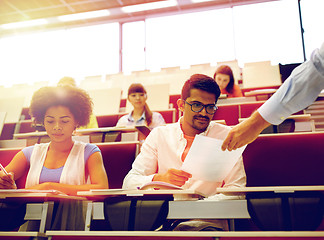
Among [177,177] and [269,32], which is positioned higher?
[269,32]

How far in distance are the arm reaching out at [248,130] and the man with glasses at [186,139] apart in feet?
1.63

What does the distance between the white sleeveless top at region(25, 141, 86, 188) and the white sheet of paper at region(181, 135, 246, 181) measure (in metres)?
0.54

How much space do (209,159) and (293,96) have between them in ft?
1.22

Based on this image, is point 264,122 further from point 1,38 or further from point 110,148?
point 1,38

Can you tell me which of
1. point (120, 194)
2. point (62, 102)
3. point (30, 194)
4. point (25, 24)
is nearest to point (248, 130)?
point (120, 194)

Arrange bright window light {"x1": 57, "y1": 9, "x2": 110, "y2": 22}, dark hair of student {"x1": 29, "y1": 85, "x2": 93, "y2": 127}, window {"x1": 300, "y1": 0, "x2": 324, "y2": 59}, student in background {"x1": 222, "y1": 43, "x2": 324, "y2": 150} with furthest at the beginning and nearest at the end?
bright window light {"x1": 57, "y1": 9, "x2": 110, "y2": 22}
window {"x1": 300, "y1": 0, "x2": 324, "y2": 59}
dark hair of student {"x1": 29, "y1": 85, "x2": 93, "y2": 127}
student in background {"x1": 222, "y1": 43, "x2": 324, "y2": 150}

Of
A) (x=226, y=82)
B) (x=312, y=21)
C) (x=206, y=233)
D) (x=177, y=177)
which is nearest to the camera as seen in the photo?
(x=206, y=233)

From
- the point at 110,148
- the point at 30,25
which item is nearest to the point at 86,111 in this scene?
the point at 110,148

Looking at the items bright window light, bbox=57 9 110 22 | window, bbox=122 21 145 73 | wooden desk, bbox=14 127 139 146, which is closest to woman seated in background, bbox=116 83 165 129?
wooden desk, bbox=14 127 139 146

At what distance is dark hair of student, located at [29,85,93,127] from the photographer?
59.7 inches

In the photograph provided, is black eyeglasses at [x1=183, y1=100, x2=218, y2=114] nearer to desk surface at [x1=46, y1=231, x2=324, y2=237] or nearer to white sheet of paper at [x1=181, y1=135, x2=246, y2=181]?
white sheet of paper at [x1=181, y1=135, x2=246, y2=181]

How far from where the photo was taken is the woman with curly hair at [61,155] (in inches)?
52.3

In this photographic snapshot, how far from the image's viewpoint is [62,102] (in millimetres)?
1522

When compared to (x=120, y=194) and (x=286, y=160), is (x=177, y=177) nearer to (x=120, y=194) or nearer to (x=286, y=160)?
(x=120, y=194)
